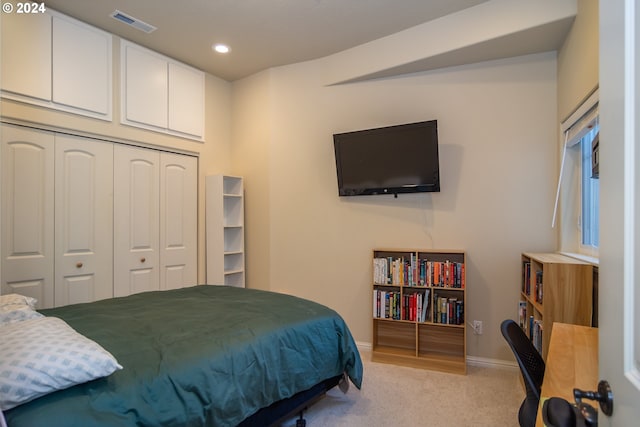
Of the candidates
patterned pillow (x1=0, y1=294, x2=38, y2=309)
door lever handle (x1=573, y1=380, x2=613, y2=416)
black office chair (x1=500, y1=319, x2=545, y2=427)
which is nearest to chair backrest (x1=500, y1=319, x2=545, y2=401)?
black office chair (x1=500, y1=319, x2=545, y2=427)

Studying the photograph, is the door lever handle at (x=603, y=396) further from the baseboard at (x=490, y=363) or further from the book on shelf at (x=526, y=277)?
the baseboard at (x=490, y=363)

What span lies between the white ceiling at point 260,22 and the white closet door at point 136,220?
1075 millimetres

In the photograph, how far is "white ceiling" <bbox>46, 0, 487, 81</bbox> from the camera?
282 centimetres

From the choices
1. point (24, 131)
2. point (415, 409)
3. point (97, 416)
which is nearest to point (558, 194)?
point (415, 409)

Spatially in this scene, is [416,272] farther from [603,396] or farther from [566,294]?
[603,396]

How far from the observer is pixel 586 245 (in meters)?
2.55

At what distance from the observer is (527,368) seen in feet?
4.85

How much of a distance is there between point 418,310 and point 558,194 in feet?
4.75

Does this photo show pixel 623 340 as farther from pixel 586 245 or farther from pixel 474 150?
pixel 474 150

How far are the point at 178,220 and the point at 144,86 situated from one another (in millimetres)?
1349

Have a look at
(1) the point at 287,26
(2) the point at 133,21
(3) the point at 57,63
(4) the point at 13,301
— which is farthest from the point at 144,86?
(4) the point at 13,301

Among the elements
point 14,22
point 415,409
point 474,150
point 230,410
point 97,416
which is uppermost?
point 14,22

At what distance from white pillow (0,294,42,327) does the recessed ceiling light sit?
2643 millimetres

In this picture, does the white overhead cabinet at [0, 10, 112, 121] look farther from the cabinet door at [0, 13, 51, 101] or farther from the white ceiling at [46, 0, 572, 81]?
the white ceiling at [46, 0, 572, 81]
